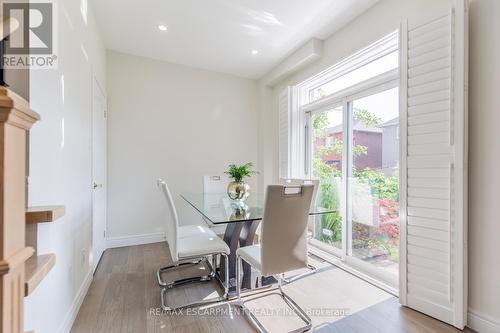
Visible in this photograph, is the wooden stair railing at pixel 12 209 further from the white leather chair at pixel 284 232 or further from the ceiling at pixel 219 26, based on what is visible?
the ceiling at pixel 219 26

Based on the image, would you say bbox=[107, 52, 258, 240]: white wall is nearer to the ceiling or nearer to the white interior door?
the white interior door

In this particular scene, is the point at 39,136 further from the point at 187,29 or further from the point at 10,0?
the point at 187,29

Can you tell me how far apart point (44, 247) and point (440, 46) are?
9.43 feet

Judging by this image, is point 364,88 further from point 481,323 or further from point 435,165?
point 481,323

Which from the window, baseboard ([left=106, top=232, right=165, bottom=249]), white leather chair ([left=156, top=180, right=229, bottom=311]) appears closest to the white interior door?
baseboard ([left=106, top=232, right=165, bottom=249])

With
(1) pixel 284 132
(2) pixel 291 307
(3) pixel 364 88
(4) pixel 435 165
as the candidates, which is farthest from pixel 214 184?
(4) pixel 435 165

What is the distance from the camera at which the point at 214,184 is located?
3.70 meters

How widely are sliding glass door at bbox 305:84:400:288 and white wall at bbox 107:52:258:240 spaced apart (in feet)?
5.40

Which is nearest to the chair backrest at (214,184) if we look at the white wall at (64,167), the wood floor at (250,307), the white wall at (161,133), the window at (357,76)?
the white wall at (161,133)

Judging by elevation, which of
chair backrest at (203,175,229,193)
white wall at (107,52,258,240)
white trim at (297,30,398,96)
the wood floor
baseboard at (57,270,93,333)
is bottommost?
the wood floor

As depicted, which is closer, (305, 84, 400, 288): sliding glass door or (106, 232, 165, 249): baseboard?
(305, 84, 400, 288): sliding glass door

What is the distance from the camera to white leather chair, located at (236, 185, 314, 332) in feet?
5.40

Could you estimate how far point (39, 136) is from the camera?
1.29 metres

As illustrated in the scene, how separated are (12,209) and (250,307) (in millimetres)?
1872
